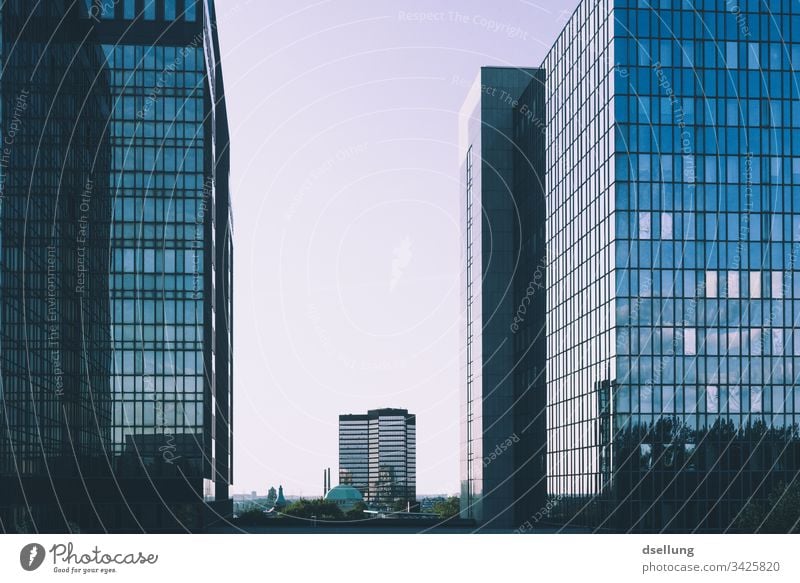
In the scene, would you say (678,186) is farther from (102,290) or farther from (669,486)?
(102,290)

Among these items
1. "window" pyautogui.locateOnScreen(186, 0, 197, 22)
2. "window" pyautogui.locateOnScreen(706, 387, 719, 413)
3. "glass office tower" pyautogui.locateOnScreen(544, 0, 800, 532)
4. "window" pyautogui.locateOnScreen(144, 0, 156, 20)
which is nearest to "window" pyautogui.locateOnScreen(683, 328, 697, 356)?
"glass office tower" pyautogui.locateOnScreen(544, 0, 800, 532)

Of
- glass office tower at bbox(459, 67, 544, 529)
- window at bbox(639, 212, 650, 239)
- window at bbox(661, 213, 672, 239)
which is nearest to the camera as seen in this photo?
window at bbox(639, 212, 650, 239)

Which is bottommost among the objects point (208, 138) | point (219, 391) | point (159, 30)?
point (219, 391)

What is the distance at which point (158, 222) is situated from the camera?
12769 centimetres

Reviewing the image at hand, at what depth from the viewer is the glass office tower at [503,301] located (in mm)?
130625

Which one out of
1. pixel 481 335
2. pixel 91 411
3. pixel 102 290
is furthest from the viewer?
pixel 481 335

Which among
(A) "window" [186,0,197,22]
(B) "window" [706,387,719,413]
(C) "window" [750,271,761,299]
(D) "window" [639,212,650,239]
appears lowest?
(B) "window" [706,387,719,413]

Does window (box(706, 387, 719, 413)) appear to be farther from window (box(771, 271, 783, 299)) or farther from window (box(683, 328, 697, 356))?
window (box(771, 271, 783, 299))

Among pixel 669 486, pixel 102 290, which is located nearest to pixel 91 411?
pixel 102 290

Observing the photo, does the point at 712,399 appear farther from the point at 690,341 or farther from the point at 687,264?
the point at 687,264

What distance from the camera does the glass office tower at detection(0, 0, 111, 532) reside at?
254ft

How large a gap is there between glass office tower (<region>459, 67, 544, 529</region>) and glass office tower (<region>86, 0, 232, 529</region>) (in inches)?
1203

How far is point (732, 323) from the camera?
10988cm
